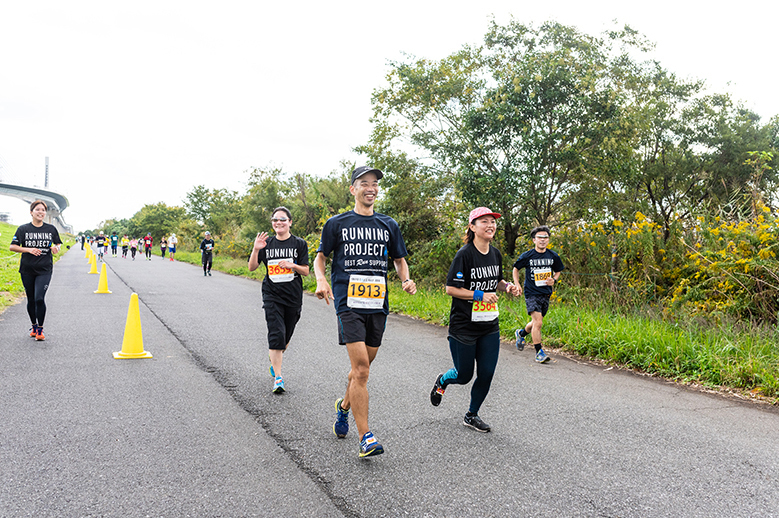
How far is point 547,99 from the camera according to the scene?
1266cm

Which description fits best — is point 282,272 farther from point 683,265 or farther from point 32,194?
point 32,194

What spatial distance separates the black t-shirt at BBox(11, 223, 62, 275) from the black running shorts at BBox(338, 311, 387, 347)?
622 cm

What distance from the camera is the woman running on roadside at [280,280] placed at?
5.84 meters

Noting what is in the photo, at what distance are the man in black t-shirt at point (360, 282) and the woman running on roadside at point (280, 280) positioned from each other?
5.68 ft

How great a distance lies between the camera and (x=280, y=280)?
591 cm

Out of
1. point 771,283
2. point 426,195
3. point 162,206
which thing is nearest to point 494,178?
point 426,195

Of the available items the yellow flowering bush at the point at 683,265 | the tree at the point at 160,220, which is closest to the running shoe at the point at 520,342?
the yellow flowering bush at the point at 683,265

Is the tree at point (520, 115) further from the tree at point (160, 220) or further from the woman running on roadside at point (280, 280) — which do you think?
the tree at point (160, 220)

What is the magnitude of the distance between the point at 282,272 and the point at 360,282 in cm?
206

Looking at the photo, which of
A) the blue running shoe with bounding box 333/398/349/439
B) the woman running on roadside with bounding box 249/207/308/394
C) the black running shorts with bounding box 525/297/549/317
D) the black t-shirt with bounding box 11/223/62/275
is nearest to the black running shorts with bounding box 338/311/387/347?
the blue running shoe with bounding box 333/398/349/439

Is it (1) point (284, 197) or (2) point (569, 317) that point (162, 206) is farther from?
(2) point (569, 317)

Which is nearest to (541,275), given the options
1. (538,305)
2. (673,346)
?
(538,305)

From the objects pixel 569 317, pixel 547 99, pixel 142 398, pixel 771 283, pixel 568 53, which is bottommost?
pixel 142 398

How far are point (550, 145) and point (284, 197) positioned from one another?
22.5 m
